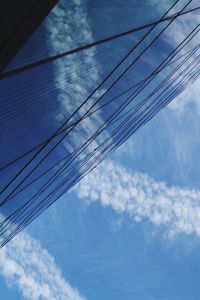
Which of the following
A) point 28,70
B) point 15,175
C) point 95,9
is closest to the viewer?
point 28,70

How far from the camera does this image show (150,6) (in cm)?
881

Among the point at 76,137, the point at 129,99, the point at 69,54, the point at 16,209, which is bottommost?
the point at 69,54

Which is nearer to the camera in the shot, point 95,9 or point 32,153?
point 95,9

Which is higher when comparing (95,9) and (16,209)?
(16,209)

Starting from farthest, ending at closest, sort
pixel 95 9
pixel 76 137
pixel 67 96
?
pixel 76 137 < pixel 67 96 < pixel 95 9

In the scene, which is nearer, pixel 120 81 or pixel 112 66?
pixel 112 66

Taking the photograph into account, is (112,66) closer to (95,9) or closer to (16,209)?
(95,9)

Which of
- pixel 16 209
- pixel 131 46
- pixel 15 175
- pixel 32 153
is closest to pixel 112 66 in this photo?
pixel 131 46

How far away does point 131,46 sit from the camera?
396 inches

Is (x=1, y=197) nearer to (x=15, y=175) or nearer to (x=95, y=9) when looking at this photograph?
(x=15, y=175)

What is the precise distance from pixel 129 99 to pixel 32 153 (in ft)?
20.6

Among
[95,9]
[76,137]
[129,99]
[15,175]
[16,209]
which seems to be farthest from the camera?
[16,209]

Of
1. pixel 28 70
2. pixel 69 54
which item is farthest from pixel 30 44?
pixel 69 54

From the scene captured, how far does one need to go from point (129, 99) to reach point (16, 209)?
6623mm
